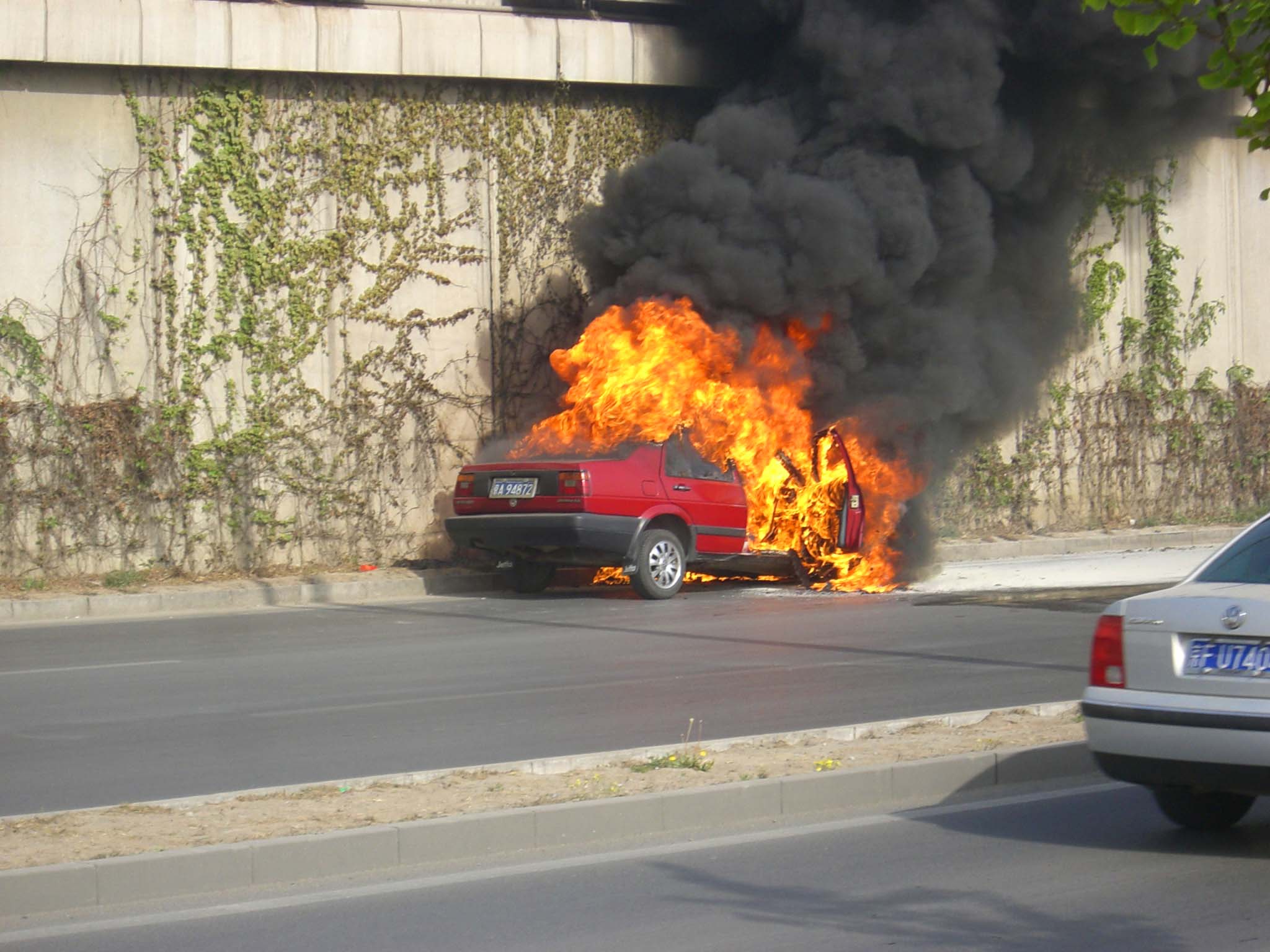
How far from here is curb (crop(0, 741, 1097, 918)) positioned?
514 cm

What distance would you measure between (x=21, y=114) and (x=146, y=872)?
13042mm

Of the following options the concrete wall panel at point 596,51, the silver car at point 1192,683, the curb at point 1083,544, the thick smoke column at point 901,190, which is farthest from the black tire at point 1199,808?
the concrete wall panel at point 596,51

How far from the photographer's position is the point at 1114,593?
1462 centimetres

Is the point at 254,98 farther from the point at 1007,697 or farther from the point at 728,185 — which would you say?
the point at 1007,697

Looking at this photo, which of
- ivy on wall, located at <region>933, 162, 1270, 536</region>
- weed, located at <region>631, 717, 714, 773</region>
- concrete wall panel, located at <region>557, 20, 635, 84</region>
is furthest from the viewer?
ivy on wall, located at <region>933, 162, 1270, 536</region>

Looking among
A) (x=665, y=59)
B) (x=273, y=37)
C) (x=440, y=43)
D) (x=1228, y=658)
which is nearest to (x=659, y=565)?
(x=440, y=43)

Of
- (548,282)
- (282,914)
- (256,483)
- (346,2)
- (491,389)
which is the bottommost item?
(282,914)

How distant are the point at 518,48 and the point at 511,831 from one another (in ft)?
Answer: 47.5

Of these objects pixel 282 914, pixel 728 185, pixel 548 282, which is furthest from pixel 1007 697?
pixel 548 282

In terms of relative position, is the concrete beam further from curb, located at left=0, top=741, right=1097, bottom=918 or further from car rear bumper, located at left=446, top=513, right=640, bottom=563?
curb, located at left=0, top=741, right=1097, bottom=918

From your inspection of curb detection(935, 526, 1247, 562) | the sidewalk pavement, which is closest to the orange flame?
the sidewalk pavement

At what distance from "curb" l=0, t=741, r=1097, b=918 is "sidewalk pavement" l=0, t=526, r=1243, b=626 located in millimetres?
8781

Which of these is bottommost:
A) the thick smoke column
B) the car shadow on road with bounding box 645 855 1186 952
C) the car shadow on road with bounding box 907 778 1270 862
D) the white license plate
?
the car shadow on road with bounding box 645 855 1186 952

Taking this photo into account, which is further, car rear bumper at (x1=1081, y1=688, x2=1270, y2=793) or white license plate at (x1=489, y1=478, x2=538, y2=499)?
white license plate at (x1=489, y1=478, x2=538, y2=499)
